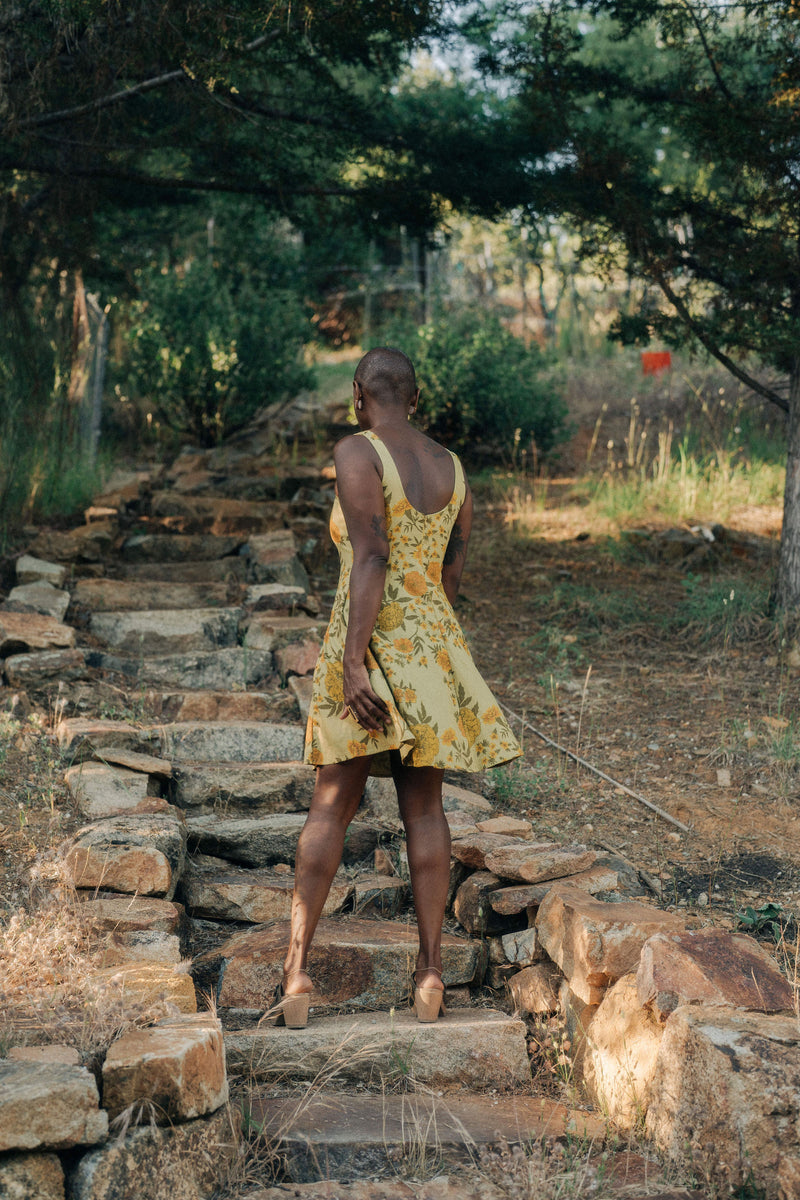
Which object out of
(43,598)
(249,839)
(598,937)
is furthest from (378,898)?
(43,598)

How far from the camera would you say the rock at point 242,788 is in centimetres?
393

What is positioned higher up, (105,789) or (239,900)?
(105,789)

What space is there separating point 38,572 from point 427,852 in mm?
3931

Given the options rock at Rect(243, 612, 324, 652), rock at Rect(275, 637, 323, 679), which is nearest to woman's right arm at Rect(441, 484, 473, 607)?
rock at Rect(275, 637, 323, 679)

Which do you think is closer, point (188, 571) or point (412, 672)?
point (412, 672)

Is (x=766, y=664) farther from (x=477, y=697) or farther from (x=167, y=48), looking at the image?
(x=167, y=48)

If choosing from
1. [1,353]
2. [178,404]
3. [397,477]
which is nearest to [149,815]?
[397,477]

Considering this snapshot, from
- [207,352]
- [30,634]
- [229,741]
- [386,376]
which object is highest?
[207,352]

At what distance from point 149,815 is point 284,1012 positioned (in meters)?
1.01

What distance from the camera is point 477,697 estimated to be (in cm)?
275

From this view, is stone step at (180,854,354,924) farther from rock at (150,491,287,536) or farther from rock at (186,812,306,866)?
rock at (150,491,287,536)

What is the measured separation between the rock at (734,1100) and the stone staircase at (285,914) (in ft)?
0.41

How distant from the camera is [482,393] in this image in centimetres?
1057

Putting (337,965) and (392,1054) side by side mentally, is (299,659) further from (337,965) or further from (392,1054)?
(392,1054)
